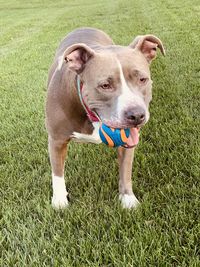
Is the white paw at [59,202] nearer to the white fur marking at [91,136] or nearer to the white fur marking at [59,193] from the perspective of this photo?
the white fur marking at [59,193]

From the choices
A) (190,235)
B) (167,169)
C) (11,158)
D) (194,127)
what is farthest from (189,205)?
(11,158)

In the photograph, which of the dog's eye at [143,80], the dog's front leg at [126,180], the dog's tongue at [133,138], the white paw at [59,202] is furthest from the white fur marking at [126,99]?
the white paw at [59,202]

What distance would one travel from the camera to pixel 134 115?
2.69 m

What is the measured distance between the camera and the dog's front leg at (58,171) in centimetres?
344

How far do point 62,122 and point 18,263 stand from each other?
1.11 metres

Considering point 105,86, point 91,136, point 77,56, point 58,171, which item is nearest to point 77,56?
point 77,56

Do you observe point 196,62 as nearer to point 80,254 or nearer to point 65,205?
point 65,205

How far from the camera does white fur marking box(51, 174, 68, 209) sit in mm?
3397

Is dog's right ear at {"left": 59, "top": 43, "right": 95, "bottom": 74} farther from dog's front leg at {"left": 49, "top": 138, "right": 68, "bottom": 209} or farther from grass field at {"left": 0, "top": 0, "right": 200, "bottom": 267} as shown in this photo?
grass field at {"left": 0, "top": 0, "right": 200, "bottom": 267}

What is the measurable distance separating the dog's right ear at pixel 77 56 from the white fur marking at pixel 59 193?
935mm

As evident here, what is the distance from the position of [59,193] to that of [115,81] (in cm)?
110

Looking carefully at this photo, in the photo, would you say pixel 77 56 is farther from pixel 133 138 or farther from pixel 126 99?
pixel 133 138

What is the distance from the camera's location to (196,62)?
704cm

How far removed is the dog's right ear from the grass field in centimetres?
103
